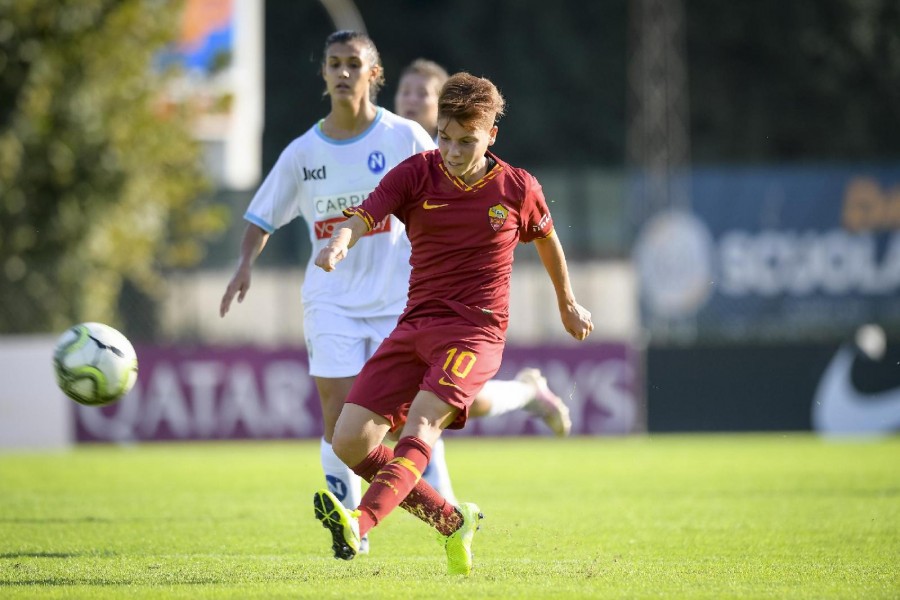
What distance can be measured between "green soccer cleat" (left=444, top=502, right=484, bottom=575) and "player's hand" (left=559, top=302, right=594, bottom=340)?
3.15ft

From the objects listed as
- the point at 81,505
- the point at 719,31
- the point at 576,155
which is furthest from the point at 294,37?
the point at 81,505

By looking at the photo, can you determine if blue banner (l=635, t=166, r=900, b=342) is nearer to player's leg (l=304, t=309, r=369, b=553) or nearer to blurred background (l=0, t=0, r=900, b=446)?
blurred background (l=0, t=0, r=900, b=446)

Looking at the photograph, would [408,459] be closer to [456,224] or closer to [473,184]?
[456,224]

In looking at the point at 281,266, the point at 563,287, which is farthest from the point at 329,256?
the point at 281,266

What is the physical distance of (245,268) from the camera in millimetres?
7246

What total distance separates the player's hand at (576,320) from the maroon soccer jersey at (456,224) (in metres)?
0.37

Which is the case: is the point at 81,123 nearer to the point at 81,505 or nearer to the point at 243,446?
the point at 243,446

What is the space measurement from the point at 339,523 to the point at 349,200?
2.29m

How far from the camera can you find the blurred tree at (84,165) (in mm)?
19547

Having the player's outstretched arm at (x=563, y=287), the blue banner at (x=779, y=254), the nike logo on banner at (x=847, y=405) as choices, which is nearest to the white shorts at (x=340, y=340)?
the player's outstretched arm at (x=563, y=287)

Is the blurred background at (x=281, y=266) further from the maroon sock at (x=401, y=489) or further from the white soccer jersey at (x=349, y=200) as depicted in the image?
the maroon sock at (x=401, y=489)

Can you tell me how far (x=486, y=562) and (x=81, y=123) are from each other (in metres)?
15.0

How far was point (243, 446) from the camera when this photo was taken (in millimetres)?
16766

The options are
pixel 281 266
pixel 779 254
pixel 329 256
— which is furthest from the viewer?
pixel 779 254
